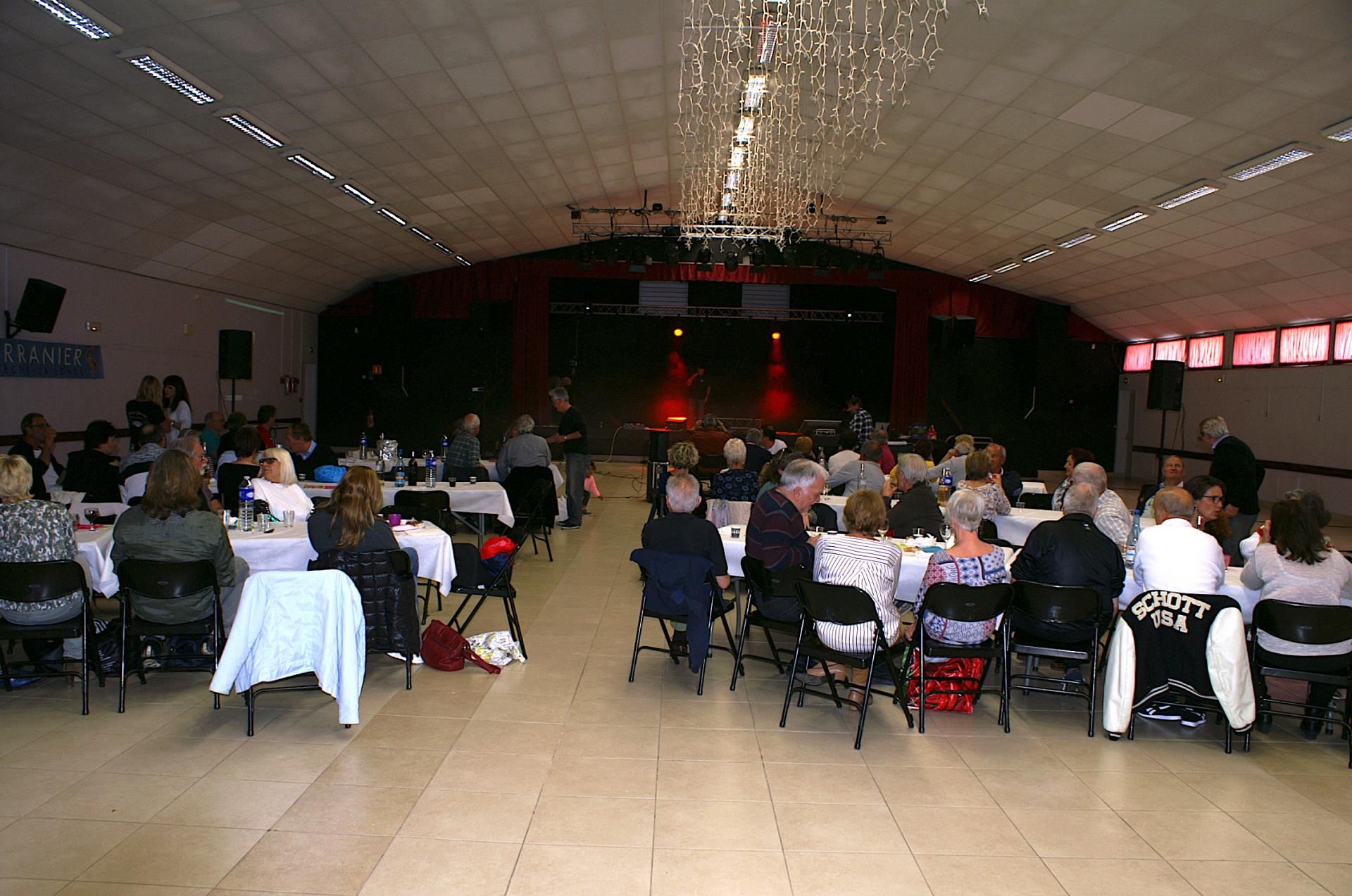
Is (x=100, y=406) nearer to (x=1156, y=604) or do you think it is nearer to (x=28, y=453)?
(x=28, y=453)

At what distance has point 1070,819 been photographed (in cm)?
339

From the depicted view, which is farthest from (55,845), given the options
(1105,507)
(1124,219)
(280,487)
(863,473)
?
(1124,219)

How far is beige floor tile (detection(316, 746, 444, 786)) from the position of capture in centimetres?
352

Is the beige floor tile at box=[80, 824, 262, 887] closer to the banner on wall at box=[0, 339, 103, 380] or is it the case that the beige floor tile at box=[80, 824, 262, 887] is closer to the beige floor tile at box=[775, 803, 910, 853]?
the beige floor tile at box=[775, 803, 910, 853]

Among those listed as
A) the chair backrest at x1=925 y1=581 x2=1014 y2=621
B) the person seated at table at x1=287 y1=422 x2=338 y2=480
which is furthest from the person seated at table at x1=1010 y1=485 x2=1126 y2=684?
the person seated at table at x1=287 y1=422 x2=338 y2=480

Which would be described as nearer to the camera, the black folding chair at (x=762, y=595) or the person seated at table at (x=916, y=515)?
the black folding chair at (x=762, y=595)

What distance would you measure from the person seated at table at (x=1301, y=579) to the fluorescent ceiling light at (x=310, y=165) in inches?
363

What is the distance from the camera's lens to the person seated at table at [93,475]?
19.6ft

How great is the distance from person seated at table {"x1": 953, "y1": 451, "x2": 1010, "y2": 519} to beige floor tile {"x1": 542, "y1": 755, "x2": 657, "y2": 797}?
11.3 ft

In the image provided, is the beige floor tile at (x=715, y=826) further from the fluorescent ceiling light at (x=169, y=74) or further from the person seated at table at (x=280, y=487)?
the fluorescent ceiling light at (x=169, y=74)

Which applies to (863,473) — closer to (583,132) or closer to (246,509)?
(246,509)

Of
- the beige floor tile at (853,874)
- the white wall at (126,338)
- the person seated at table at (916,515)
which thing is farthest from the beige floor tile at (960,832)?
the white wall at (126,338)

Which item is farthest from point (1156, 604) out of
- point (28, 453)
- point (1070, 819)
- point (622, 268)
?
point (622, 268)

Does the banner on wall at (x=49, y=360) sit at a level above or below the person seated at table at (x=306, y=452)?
above
